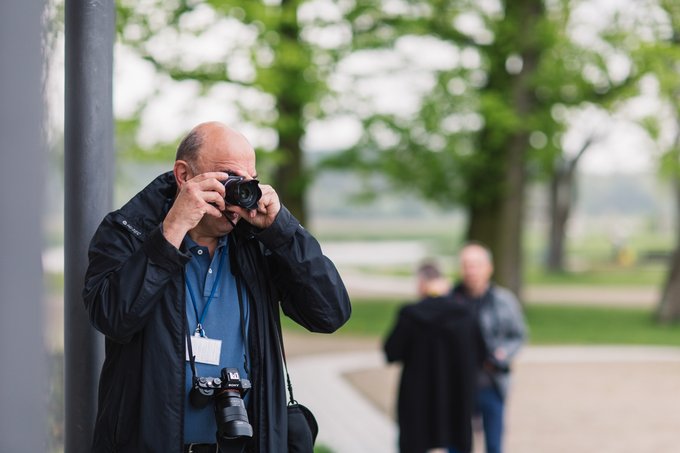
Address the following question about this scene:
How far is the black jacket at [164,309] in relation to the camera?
2.77 m

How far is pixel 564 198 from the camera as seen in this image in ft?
153

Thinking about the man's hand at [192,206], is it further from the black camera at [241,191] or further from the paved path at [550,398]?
the paved path at [550,398]

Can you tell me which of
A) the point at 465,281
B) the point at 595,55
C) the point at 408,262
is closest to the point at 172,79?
the point at 595,55

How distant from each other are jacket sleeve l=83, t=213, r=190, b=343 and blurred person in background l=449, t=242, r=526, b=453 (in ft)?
16.6

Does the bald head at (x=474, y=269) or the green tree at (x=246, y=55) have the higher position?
the green tree at (x=246, y=55)

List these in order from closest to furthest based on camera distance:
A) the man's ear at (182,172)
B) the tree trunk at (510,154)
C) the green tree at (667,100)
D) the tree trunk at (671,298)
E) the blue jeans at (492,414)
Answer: the man's ear at (182,172), the blue jeans at (492,414), the green tree at (667,100), the tree trunk at (510,154), the tree trunk at (671,298)

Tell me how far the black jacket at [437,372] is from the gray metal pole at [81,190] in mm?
4363

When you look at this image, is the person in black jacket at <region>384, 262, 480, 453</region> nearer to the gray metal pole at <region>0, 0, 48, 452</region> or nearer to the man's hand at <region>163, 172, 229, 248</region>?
the gray metal pole at <region>0, 0, 48, 452</region>

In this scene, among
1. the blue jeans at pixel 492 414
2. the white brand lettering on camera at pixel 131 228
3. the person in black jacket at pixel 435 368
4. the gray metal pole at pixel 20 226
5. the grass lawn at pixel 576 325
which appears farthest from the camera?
the grass lawn at pixel 576 325

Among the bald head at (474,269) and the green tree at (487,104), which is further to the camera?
the green tree at (487,104)

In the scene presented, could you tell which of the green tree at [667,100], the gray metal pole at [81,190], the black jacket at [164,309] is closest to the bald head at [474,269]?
the gray metal pole at [81,190]

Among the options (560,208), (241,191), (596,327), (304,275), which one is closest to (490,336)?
(304,275)

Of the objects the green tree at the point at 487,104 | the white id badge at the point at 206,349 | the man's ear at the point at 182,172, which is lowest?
the white id badge at the point at 206,349

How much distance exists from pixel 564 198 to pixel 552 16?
24428 mm
